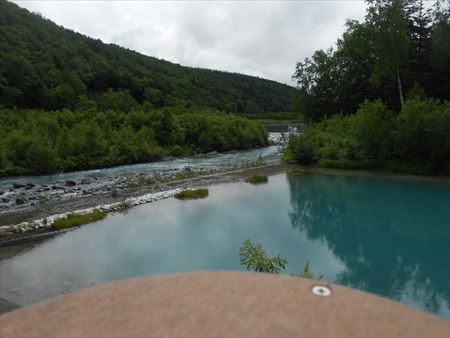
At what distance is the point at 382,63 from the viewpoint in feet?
78.8

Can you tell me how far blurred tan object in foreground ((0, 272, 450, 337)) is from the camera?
59.2 inches

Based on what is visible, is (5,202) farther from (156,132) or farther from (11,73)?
(11,73)

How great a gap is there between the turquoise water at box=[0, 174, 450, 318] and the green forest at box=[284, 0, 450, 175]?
407 cm

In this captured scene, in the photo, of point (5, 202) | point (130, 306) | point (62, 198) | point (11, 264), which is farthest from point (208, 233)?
point (130, 306)

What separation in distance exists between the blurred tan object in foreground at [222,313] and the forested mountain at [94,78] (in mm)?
44541

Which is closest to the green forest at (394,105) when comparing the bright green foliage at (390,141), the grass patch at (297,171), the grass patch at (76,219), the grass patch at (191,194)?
the bright green foliage at (390,141)

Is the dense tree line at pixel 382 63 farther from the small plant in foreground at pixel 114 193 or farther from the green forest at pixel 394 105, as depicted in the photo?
the small plant in foreground at pixel 114 193

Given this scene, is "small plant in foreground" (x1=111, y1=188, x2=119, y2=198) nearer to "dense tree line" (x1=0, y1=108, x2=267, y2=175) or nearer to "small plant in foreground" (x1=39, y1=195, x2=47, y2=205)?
"small plant in foreground" (x1=39, y1=195, x2=47, y2=205)

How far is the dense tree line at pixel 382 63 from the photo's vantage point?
22.4m

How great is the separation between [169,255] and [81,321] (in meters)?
7.76

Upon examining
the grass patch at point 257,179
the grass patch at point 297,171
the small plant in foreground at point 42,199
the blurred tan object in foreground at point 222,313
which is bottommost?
the grass patch at point 297,171

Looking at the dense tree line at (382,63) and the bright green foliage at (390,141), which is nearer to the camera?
the bright green foliage at (390,141)

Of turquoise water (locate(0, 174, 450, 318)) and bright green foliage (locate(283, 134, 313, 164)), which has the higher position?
bright green foliage (locate(283, 134, 313, 164))

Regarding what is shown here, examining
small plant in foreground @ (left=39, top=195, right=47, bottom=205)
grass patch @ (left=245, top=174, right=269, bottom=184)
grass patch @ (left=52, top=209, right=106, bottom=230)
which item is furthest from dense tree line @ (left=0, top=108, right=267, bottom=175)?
grass patch @ (left=52, top=209, right=106, bottom=230)
